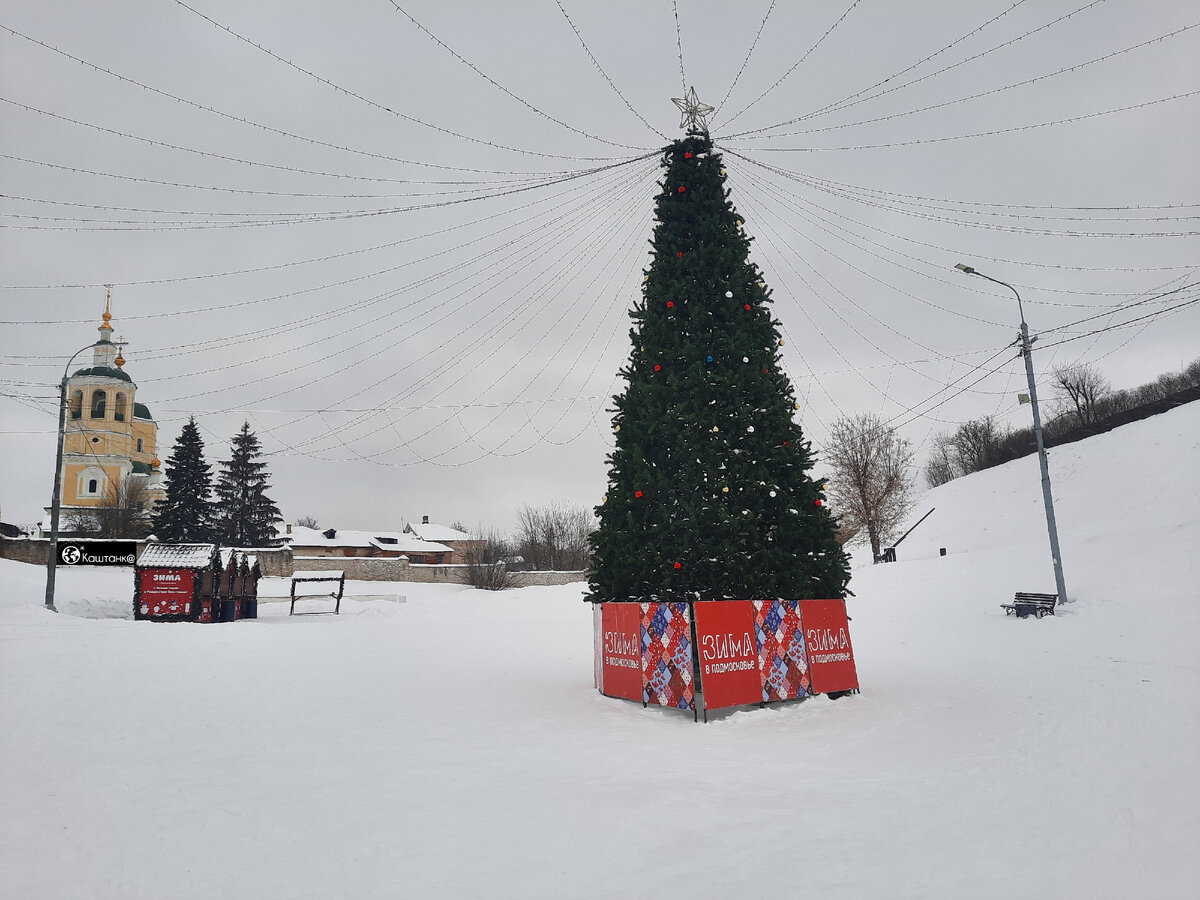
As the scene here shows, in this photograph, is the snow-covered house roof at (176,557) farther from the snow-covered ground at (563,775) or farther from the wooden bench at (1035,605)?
the wooden bench at (1035,605)

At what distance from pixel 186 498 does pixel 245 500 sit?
8.47 m

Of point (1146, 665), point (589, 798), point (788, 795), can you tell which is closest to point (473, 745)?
point (589, 798)

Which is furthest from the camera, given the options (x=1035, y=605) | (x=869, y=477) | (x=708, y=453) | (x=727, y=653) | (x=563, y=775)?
(x=869, y=477)

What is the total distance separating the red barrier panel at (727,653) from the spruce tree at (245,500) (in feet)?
161

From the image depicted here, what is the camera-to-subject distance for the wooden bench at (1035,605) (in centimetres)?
1998

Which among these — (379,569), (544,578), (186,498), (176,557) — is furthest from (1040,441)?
(186,498)

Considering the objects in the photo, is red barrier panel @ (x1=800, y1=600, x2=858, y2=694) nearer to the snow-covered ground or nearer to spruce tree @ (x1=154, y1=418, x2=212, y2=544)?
the snow-covered ground

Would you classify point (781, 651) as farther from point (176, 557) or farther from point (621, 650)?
point (176, 557)

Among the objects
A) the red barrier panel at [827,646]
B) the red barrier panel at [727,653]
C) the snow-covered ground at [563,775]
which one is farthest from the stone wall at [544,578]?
the red barrier panel at [727,653]

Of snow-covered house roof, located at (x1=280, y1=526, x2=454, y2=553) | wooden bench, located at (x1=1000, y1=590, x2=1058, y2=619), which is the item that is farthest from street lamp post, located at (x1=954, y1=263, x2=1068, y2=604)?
snow-covered house roof, located at (x1=280, y1=526, x2=454, y2=553)

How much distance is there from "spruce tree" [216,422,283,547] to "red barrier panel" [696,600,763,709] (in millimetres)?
48943

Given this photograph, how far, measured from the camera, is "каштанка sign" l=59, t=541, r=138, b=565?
95.8 ft

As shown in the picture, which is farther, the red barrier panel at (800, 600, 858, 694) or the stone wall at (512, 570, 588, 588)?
the stone wall at (512, 570, 588, 588)

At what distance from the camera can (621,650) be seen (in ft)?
37.0
